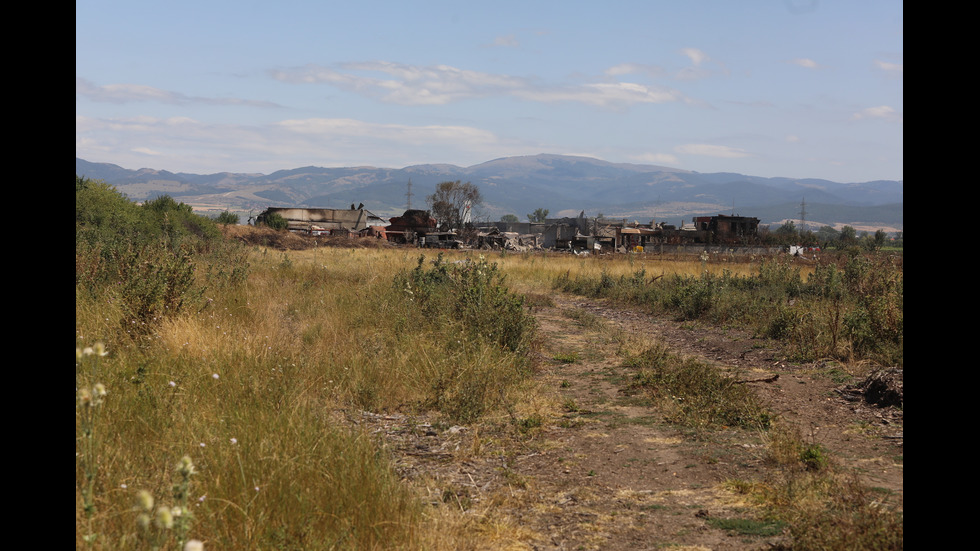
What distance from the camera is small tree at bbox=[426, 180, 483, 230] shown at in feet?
315

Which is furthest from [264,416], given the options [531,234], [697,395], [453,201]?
[453,201]

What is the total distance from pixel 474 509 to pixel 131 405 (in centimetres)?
255

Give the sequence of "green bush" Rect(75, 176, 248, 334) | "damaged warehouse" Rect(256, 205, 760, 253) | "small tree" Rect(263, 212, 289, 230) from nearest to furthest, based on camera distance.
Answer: "green bush" Rect(75, 176, 248, 334) → "small tree" Rect(263, 212, 289, 230) → "damaged warehouse" Rect(256, 205, 760, 253)

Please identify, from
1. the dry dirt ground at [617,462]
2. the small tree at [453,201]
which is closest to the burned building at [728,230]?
the small tree at [453,201]

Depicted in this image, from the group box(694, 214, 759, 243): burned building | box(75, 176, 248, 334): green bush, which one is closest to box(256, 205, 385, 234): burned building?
box(694, 214, 759, 243): burned building

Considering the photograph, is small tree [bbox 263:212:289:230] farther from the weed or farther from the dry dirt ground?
the weed

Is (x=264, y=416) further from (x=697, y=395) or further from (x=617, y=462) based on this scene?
(x=697, y=395)

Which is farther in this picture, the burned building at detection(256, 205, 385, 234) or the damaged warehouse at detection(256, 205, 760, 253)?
the burned building at detection(256, 205, 385, 234)

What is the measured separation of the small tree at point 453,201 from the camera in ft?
315

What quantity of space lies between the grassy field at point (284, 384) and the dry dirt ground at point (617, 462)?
39 cm

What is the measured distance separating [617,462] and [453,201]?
96713 millimetres

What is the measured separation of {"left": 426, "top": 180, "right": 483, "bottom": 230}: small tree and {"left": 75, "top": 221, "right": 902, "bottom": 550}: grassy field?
81.6 m

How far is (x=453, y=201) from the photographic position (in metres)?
101
